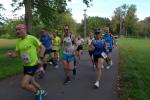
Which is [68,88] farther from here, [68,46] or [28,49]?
[28,49]

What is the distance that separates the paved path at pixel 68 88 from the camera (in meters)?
10.2

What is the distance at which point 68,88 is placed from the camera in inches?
456

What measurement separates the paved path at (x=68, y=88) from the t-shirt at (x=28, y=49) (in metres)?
1.43

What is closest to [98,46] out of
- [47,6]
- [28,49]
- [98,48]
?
[98,48]

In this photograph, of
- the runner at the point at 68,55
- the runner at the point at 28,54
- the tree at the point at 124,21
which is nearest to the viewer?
the runner at the point at 28,54

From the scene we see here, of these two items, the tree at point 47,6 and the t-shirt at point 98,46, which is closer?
the t-shirt at point 98,46

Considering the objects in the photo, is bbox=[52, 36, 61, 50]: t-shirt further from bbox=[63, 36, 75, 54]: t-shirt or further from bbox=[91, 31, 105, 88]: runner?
bbox=[91, 31, 105, 88]: runner

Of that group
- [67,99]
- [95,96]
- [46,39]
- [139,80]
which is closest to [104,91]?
[95,96]

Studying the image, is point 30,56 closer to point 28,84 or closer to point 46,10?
point 28,84

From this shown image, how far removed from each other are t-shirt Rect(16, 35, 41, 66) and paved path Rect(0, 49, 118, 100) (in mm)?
1432

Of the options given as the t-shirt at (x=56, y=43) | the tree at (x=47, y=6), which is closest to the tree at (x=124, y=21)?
the tree at (x=47, y=6)

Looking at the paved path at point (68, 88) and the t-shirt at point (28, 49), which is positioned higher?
the t-shirt at point (28, 49)

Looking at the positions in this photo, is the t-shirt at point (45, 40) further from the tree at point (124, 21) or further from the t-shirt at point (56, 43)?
the tree at point (124, 21)

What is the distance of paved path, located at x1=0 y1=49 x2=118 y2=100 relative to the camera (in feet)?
33.4
